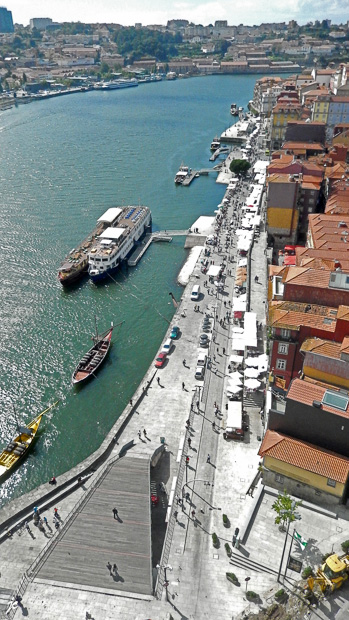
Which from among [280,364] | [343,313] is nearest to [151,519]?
[280,364]

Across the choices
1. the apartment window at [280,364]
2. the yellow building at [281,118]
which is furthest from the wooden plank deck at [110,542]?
the yellow building at [281,118]

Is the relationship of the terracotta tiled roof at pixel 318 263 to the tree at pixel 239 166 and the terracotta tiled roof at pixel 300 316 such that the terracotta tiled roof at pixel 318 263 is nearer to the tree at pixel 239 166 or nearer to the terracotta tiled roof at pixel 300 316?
the terracotta tiled roof at pixel 300 316

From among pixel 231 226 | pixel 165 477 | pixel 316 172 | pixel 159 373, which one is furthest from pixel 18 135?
pixel 165 477

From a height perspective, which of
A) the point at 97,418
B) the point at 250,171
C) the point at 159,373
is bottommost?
the point at 97,418

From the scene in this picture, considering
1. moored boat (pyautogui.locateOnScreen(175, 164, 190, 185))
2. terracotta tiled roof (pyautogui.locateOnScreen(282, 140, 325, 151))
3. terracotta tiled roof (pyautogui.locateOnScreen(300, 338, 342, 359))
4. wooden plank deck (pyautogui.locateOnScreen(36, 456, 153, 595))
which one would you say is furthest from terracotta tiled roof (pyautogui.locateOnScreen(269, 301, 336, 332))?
moored boat (pyautogui.locateOnScreen(175, 164, 190, 185))

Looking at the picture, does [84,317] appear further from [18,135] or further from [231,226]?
[18,135]

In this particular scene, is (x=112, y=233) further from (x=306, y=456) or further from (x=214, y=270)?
(x=306, y=456)
